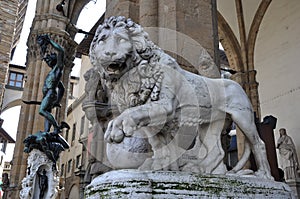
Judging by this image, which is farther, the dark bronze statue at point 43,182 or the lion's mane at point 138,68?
the dark bronze statue at point 43,182

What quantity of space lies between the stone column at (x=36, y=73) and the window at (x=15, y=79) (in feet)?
58.0

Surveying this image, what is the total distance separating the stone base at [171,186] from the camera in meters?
1.48

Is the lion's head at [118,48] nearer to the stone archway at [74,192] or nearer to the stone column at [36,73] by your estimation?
the stone column at [36,73]

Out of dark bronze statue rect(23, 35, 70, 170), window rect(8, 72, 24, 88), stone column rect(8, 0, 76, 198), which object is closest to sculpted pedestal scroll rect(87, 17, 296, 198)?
dark bronze statue rect(23, 35, 70, 170)

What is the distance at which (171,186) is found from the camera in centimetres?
156

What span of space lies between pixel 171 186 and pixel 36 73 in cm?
952

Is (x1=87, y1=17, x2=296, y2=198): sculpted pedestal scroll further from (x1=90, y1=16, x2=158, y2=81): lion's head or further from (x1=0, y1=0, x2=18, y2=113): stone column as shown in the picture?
(x1=0, y1=0, x2=18, y2=113): stone column

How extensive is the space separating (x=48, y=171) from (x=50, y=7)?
667 centimetres

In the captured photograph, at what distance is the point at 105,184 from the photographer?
1525mm

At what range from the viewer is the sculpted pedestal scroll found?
1818mm

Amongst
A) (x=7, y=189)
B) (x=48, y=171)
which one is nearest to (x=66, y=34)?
(x=7, y=189)

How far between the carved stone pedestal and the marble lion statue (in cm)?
436

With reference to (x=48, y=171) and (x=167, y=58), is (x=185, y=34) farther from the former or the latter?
(x=48, y=171)

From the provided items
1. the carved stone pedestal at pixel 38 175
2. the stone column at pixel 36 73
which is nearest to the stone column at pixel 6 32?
the carved stone pedestal at pixel 38 175
